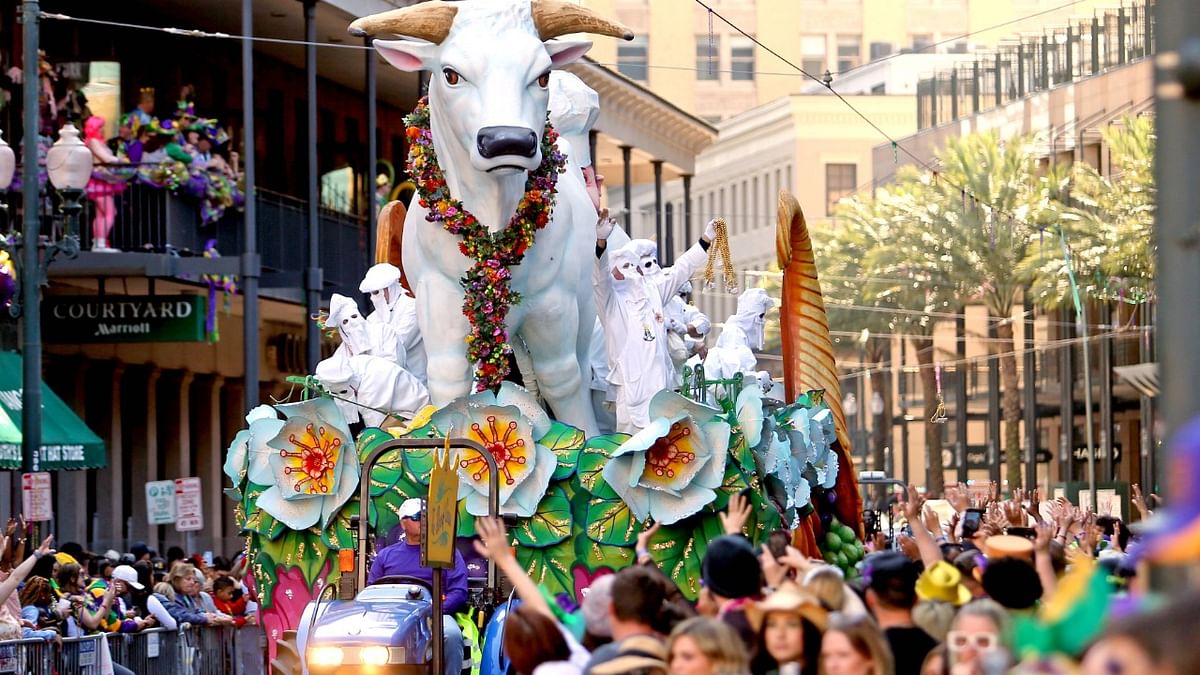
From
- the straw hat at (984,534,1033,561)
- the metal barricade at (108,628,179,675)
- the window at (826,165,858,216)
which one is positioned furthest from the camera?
the window at (826,165,858,216)

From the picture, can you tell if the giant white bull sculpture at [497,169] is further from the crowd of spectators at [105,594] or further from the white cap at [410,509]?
the crowd of spectators at [105,594]

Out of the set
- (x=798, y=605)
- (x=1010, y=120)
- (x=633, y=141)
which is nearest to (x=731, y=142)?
(x=1010, y=120)

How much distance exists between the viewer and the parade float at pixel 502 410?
14.0 metres

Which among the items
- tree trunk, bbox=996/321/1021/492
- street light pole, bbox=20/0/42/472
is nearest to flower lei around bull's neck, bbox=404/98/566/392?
street light pole, bbox=20/0/42/472

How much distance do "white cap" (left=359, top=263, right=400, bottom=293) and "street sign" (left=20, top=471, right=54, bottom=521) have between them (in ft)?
15.2

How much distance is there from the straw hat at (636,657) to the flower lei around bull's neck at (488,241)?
22.9 feet

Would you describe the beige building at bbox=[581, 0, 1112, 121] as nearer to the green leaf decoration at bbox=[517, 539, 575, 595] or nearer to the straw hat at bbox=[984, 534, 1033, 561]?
the green leaf decoration at bbox=[517, 539, 575, 595]

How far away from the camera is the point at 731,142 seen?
92.1 metres

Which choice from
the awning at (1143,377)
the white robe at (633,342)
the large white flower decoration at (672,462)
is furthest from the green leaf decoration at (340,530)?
the awning at (1143,377)

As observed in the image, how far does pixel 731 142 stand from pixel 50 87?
65.3 meters

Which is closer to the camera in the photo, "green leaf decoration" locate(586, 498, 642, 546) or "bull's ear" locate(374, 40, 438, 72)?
"green leaf decoration" locate(586, 498, 642, 546)

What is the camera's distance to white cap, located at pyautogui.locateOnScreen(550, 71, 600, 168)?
16.5 metres

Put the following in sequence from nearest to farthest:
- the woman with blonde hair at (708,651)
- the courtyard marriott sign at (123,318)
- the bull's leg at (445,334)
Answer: the woman with blonde hair at (708,651), the bull's leg at (445,334), the courtyard marriott sign at (123,318)

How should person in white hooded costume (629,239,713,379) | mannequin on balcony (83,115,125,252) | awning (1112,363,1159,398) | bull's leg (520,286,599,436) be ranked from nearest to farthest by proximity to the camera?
bull's leg (520,286,599,436), person in white hooded costume (629,239,713,379), mannequin on balcony (83,115,125,252), awning (1112,363,1159,398)
